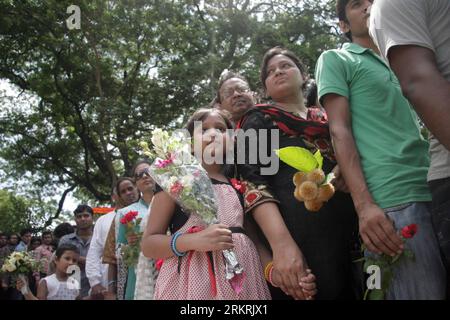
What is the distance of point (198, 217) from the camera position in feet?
7.24

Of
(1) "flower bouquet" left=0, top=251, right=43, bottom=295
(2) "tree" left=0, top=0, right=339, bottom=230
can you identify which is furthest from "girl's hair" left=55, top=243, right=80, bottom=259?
(2) "tree" left=0, top=0, right=339, bottom=230

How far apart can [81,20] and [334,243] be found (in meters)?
11.4

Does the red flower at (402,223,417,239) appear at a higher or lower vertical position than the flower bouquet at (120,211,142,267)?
lower

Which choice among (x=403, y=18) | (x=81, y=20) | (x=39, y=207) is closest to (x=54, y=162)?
(x=81, y=20)

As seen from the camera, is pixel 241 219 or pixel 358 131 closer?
pixel 358 131

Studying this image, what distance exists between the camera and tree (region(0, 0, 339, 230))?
12.4 meters

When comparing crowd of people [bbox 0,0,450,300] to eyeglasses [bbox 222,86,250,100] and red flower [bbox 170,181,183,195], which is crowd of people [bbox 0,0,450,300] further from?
eyeglasses [bbox 222,86,250,100]

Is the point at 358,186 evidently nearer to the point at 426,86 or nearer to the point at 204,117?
the point at 426,86

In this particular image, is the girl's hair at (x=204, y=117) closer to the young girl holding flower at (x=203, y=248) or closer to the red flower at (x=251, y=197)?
the young girl holding flower at (x=203, y=248)

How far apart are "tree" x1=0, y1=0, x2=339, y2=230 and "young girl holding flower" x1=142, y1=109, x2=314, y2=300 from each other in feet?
32.2

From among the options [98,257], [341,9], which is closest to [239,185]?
[341,9]

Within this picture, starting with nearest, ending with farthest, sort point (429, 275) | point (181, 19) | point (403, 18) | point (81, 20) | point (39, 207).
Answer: point (403, 18)
point (429, 275)
point (81, 20)
point (181, 19)
point (39, 207)

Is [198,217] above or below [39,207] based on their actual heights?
below
